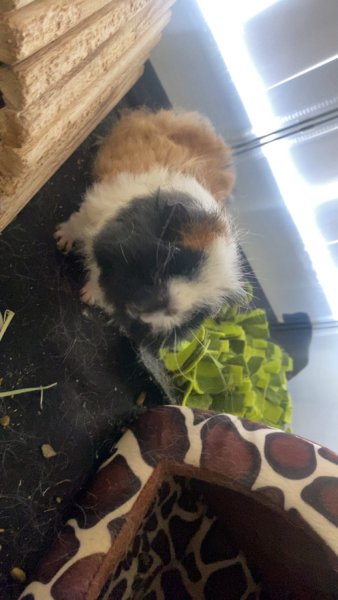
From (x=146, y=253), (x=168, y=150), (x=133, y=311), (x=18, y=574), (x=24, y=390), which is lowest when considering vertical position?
(x=18, y=574)

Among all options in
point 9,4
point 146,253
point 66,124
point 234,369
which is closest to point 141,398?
point 234,369

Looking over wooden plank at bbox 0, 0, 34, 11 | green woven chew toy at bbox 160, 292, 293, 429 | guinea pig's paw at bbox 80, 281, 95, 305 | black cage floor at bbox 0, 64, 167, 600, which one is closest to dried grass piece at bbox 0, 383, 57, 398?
black cage floor at bbox 0, 64, 167, 600

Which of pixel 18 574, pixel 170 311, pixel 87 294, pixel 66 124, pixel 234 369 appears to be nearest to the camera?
pixel 66 124

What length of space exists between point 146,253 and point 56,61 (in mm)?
448

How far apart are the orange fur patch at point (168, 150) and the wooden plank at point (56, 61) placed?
1.30 feet

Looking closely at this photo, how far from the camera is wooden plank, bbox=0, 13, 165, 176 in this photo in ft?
2.94

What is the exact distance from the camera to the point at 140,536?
5.00ft

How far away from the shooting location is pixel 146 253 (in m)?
1.14

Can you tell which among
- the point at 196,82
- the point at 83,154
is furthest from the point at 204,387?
the point at 196,82

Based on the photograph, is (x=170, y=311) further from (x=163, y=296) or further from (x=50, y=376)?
(x=50, y=376)

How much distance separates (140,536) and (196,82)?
1.79 m

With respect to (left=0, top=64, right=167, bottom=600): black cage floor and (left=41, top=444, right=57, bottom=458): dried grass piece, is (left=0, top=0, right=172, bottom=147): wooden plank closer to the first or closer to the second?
(left=0, top=64, right=167, bottom=600): black cage floor

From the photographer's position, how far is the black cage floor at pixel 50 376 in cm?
135

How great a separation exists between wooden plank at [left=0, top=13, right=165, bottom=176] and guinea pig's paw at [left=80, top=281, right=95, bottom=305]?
0.49 m
